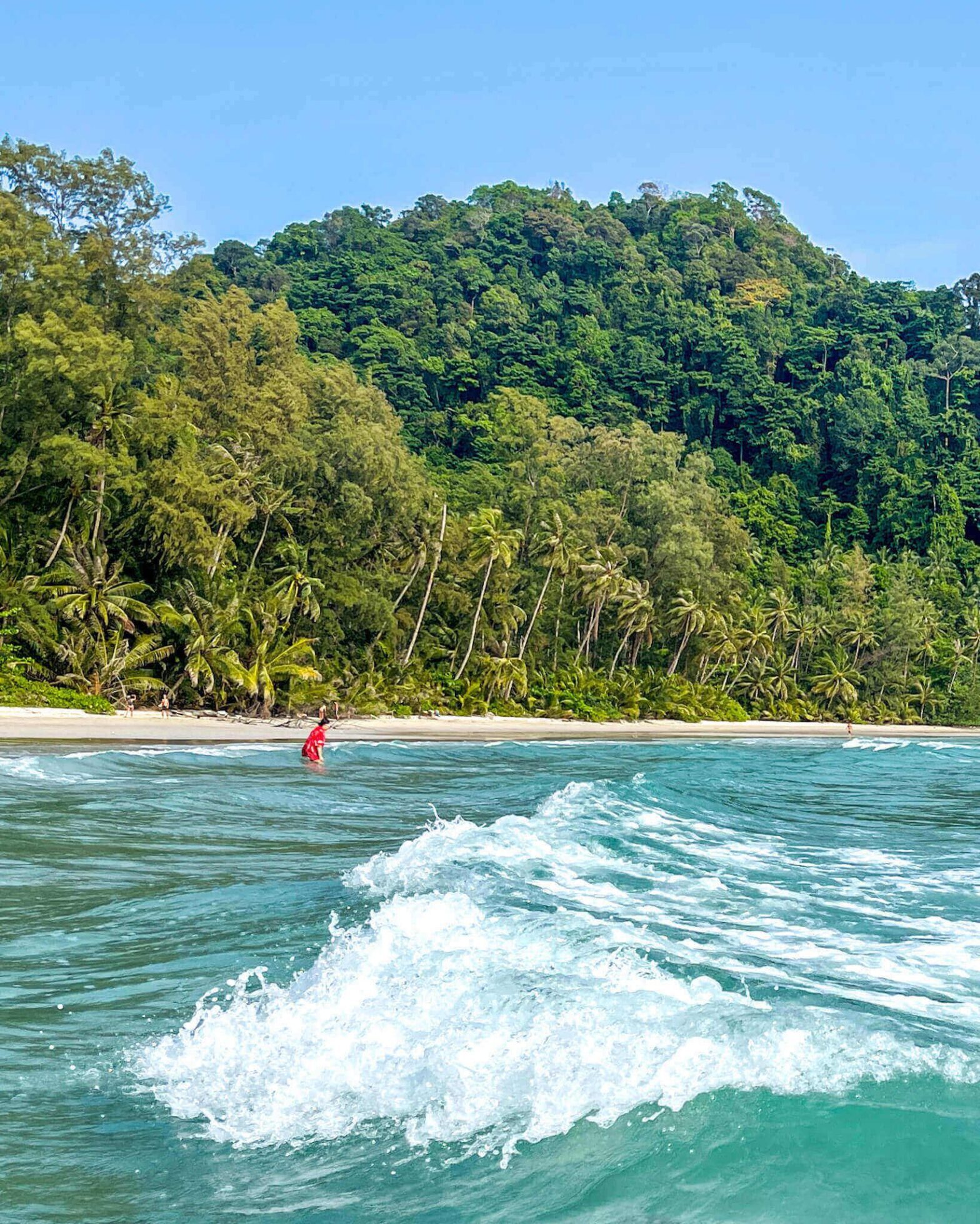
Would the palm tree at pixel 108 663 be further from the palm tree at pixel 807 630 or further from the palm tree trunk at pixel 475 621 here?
the palm tree at pixel 807 630

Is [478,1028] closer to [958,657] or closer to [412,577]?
[412,577]

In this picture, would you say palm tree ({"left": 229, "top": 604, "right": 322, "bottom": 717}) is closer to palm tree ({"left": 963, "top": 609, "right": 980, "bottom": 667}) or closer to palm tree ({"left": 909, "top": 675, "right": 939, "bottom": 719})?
palm tree ({"left": 909, "top": 675, "right": 939, "bottom": 719})

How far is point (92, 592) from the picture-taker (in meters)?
33.1

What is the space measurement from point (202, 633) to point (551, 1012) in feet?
98.9

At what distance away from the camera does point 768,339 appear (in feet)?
337

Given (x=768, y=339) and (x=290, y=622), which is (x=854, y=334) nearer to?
(x=768, y=339)

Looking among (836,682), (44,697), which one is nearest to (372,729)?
(44,697)

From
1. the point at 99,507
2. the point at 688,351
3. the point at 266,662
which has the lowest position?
the point at 266,662

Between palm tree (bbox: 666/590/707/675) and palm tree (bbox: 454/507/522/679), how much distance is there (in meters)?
12.4

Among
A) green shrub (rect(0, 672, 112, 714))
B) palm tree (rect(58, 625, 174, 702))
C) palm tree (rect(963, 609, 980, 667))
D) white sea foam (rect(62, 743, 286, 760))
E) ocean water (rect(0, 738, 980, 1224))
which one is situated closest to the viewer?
ocean water (rect(0, 738, 980, 1224))

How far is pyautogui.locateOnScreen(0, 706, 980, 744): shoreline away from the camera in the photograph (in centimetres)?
2770

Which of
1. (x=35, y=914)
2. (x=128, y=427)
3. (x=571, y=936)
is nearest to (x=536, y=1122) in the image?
(x=571, y=936)

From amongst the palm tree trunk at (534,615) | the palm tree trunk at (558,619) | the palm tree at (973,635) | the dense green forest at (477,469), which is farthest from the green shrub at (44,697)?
the palm tree at (973,635)

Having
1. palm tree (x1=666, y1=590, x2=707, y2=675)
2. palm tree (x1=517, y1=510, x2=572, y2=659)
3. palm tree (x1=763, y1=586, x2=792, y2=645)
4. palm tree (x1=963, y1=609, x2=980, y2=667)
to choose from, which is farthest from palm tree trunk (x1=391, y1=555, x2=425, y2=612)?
palm tree (x1=963, y1=609, x2=980, y2=667)
